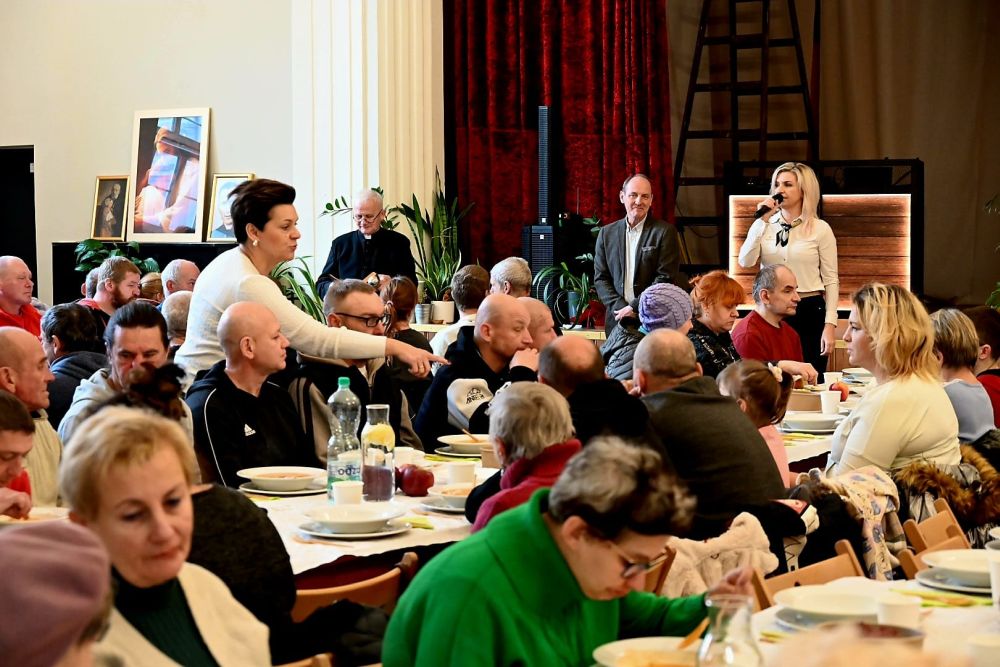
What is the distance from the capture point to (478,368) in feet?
18.8

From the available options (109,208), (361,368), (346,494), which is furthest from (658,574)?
(109,208)

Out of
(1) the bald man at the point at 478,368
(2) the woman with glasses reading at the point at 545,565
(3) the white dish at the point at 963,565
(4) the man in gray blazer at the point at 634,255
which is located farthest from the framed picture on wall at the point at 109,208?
(2) the woman with glasses reading at the point at 545,565

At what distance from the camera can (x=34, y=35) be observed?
42.1 ft

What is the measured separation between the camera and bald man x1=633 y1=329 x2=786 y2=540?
429cm

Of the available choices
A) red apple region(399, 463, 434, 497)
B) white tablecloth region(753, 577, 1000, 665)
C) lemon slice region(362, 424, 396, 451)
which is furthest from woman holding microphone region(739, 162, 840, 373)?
white tablecloth region(753, 577, 1000, 665)

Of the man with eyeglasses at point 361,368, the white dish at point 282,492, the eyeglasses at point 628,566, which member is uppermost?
the man with eyeglasses at point 361,368

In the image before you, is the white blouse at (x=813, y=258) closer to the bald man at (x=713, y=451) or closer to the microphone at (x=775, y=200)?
the microphone at (x=775, y=200)

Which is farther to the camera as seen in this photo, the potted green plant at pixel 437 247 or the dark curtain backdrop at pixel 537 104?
the dark curtain backdrop at pixel 537 104

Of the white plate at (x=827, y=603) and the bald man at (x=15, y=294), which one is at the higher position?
the bald man at (x=15, y=294)

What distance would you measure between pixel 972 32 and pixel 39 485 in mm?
11529

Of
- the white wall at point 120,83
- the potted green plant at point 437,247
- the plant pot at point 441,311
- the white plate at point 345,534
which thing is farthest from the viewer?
the white wall at point 120,83

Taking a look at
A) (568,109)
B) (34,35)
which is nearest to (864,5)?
(568,109)

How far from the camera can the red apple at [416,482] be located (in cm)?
435

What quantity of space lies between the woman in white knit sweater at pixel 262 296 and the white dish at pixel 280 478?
0.61m
